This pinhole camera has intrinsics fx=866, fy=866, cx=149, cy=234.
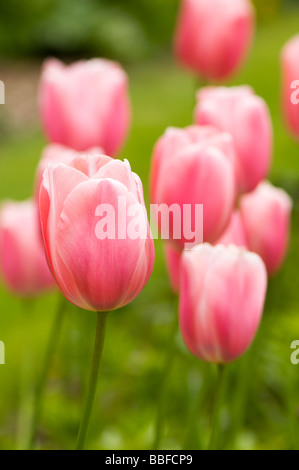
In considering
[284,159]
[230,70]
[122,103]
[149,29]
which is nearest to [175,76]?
[149,29]

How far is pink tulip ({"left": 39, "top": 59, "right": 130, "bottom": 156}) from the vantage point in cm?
104

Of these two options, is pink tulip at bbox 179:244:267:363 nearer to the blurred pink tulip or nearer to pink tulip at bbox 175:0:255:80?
the blurred pink tulip

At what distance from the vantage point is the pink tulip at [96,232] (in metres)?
0.59

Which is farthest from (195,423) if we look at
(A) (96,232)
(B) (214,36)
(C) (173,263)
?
(B) (214,36)

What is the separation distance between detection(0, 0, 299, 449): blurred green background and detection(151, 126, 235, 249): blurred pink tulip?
0.37 feet

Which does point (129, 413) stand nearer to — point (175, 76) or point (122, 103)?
point (122, 103)

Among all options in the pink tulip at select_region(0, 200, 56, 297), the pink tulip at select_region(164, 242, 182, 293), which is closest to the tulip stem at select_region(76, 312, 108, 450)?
the pink tulip at select_region(164, 242, 182, 293)

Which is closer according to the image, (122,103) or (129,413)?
(122,103)

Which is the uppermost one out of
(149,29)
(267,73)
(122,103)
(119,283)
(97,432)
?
(149,29)

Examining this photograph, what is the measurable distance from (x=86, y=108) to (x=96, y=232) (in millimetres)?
480

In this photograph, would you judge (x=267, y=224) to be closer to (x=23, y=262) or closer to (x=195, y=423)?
(x=195, y=423)

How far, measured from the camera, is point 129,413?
1506 mm

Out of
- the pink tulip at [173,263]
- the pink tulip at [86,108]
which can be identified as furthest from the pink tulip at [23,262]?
the pink tulip at [173,263]
